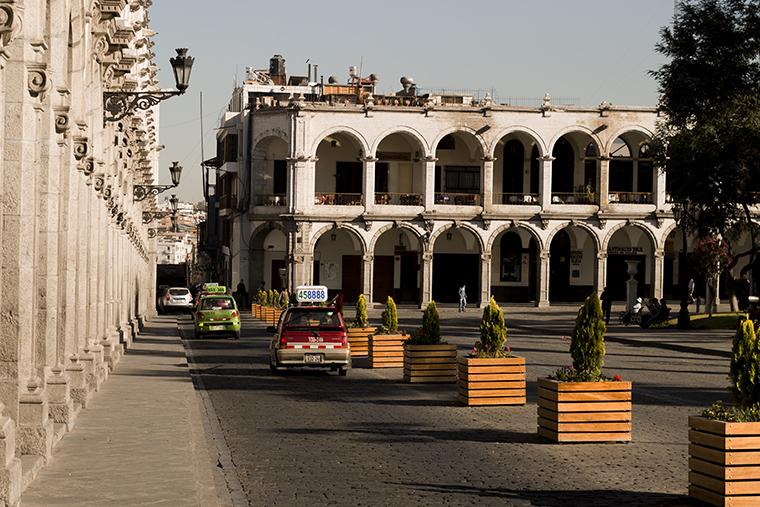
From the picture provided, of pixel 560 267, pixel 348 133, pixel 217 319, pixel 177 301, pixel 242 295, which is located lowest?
pixel 177 301

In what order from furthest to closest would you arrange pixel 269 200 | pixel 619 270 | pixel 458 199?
pixel 619 270 < pixel 269 200 < pixel 458 199

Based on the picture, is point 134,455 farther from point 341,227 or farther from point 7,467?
point 341,227

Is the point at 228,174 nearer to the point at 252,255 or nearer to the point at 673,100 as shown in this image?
the point at 252,255

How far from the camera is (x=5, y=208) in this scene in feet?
40.3

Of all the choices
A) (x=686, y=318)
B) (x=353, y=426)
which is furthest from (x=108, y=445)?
(x=686, y=318)

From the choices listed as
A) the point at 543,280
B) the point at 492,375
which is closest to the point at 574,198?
the point at 543,280

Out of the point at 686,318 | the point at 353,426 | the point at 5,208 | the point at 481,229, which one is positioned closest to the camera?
the point at 5,208

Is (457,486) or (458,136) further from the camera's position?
(458,136)

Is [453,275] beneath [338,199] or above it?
beneath

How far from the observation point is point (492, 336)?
20.4 m

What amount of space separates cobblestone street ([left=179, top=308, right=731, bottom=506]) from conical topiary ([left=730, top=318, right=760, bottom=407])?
1.02m

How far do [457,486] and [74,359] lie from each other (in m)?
8.34

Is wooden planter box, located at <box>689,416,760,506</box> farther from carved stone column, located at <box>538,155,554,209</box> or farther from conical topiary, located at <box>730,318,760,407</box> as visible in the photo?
carved stone column, located at <box>538,155,554,209</box>

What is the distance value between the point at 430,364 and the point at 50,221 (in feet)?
36.2
